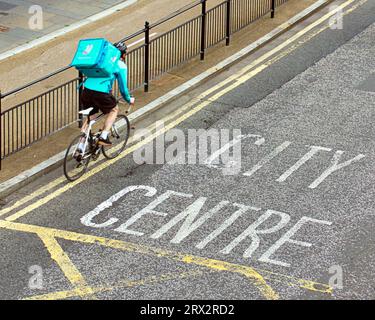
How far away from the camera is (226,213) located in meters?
13.9

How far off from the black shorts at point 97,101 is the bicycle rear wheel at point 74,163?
0.50 meters

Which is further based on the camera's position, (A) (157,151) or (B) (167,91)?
(B) (167,91)

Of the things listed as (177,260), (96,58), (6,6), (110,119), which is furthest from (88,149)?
(6,6)

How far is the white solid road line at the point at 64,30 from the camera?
20083 millimetres

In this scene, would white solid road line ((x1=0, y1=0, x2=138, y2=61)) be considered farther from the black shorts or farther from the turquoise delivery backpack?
the turquoise delivery backpack

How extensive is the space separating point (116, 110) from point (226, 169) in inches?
74.3

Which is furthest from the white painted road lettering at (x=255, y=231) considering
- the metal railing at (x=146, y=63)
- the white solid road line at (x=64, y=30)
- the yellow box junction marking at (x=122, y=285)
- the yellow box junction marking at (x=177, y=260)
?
the white solid road line at (x=64, y=30)

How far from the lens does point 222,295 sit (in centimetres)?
1191

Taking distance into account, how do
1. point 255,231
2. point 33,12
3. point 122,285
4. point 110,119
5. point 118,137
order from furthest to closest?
1. point 33,12
2. point 118,137
3. point 110,119
4. point 255,231
5. point 122,285

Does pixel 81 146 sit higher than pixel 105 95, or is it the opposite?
pixel 105 95

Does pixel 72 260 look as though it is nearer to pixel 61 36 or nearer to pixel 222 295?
pixel 222 295

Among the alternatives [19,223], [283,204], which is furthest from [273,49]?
[19,223]

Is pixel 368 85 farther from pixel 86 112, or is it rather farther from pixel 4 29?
pixel 4 29

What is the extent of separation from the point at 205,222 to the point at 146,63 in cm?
483
